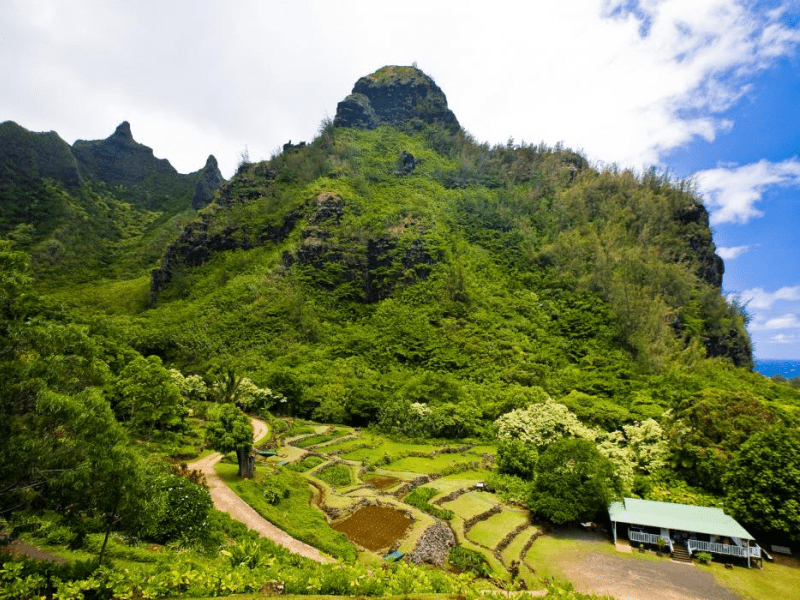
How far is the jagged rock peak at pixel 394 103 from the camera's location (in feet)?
497

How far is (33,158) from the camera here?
138375 mm

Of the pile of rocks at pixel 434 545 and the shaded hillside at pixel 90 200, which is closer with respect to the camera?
the pile of rocks at pixel 434 545

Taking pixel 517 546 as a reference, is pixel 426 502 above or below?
above

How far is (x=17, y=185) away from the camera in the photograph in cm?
12950

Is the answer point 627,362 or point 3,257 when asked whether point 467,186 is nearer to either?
point 627,362

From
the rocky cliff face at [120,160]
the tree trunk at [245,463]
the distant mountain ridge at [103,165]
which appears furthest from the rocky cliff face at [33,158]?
the tree trunk at [245,463]

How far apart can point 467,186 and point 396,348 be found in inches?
2829

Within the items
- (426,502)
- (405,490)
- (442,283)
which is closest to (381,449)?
(405,490)

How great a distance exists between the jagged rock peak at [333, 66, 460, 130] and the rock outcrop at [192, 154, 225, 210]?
181 ft

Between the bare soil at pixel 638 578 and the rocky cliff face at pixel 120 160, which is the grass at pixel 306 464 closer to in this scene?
the bare soil at pixel 638 578

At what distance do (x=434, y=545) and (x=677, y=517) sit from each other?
50.9 ft

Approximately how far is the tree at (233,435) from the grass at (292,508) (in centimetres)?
119

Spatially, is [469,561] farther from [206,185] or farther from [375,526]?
[206,185]

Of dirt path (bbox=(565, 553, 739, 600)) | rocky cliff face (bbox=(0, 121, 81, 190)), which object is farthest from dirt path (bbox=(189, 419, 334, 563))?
rocky cliff face (bbox=(0, 121, 81, 190))
